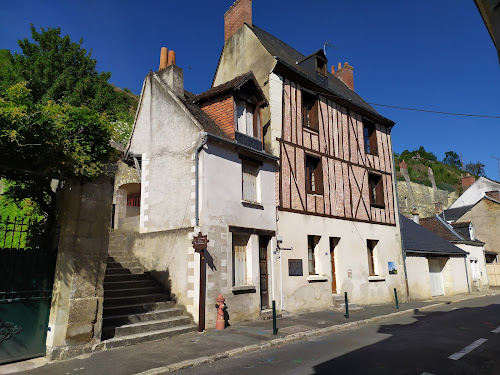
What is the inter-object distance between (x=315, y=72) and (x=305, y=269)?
28.3 feet

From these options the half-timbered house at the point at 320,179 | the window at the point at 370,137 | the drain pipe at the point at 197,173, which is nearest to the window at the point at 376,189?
the half-timbered house at the point at 320,179

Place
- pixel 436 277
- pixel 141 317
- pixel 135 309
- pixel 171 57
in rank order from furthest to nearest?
pixel 436 277
pixel 171 57
pixel 135 309
pixel 141 317

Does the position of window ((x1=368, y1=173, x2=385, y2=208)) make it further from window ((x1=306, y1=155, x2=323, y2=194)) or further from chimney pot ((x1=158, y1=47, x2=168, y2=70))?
chimney pot ((x1=158, y1=47, x2=168, y2=70))

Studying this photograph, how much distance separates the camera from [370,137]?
17750 mm

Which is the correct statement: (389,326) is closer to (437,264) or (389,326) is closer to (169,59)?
(169,59)

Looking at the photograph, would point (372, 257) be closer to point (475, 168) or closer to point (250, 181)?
point (250, 181)

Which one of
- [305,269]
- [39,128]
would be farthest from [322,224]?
[39,128]

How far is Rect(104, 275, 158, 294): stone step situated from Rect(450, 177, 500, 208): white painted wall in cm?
3471

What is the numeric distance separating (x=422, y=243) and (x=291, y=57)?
40.8 feet

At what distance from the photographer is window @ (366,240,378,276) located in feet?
51.8

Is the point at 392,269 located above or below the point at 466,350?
above

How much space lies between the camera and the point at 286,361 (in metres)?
6.14

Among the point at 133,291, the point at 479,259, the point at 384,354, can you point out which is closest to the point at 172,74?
the point at 133,291

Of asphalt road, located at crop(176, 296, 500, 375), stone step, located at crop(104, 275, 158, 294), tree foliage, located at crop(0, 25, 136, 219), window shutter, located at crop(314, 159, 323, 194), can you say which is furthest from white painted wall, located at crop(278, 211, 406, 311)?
tree foliage, located at crop(0, 25, 136, 219)
